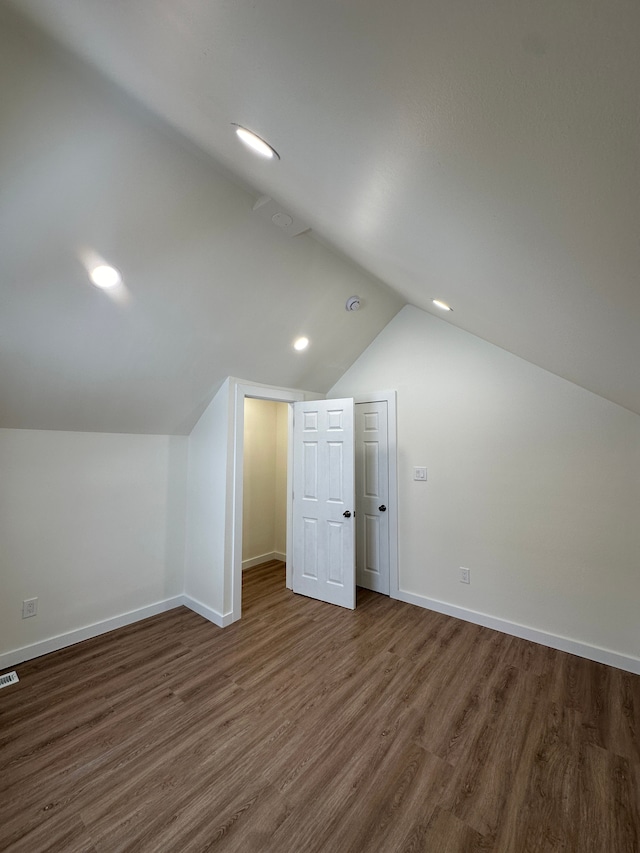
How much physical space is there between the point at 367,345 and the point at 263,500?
2.47 meters

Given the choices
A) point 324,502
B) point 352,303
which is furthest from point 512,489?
point 352,303

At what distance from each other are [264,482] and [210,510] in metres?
1.61

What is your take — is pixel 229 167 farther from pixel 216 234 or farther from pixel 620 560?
pixel 620 560

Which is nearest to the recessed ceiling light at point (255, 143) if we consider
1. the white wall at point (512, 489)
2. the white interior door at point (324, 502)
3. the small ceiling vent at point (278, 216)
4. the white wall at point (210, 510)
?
the small ceiling vent at point (278, 216)

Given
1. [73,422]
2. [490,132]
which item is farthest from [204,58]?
[73,422]

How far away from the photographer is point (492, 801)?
62.5 inches

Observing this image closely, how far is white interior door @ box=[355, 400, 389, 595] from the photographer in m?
3.65

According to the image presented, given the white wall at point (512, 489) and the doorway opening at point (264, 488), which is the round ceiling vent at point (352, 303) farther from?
the doorway opening at point (264, 488)

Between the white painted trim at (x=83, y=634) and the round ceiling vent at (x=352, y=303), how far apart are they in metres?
3.17

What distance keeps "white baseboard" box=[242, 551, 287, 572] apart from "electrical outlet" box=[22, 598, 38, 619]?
2.25 m

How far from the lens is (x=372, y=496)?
3.74m

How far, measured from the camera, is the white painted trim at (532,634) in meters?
2.49

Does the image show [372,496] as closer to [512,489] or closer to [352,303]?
[512,489]

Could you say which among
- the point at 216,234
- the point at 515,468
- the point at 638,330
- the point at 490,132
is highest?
the point at 216,234
